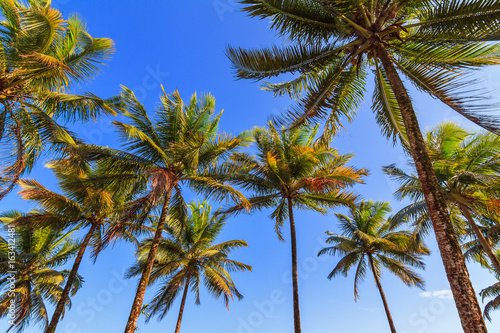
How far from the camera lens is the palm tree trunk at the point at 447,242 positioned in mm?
3561

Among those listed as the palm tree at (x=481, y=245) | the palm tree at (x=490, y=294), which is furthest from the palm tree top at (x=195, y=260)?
the palm tree at (x=490, y=294)

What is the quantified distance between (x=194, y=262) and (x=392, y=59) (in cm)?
1431

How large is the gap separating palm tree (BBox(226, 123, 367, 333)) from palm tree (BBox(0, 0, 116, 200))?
6.25 metres

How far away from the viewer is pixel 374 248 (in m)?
17.6

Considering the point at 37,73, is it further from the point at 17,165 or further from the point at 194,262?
the point at 194,262

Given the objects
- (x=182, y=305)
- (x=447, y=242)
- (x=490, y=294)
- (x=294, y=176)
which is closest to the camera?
(x=447, y=242)

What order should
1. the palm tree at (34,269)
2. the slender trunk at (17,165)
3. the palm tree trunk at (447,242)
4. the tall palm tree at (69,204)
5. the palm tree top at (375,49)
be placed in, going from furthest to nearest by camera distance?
the palm tree at (34,269) < the tall palm tree at (69,204) < the slender trunk at (17,165) < the palm tree top at (375,49) < the palm tree trunk at (447,242)

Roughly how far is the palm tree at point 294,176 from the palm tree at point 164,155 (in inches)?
54.5

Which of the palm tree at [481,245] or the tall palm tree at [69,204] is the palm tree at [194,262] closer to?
the tall palm tree at [69,204]

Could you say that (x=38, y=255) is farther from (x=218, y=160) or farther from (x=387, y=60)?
(x=387, y=60)

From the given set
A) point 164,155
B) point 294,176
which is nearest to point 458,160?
point 294,176

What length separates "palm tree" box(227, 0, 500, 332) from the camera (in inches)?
179

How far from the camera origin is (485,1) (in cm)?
516

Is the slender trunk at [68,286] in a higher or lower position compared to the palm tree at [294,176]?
lower
